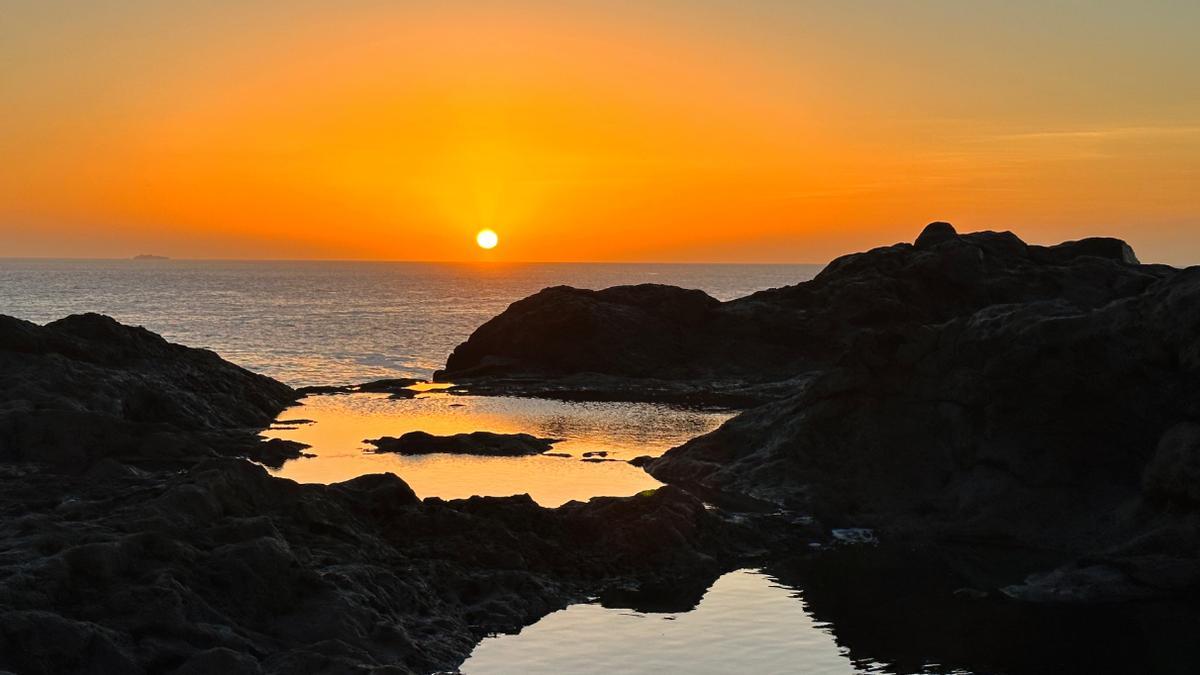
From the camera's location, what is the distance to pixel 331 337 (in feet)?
522

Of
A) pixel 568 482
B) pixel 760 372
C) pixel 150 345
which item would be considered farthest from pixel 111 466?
pixel 760 372

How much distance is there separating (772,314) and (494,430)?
4051cm

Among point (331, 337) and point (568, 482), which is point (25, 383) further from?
point (331, 337)

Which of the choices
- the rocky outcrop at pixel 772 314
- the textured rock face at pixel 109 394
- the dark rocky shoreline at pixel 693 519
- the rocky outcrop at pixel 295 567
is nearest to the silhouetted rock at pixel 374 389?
the rocky outcrop at pixel 772 314

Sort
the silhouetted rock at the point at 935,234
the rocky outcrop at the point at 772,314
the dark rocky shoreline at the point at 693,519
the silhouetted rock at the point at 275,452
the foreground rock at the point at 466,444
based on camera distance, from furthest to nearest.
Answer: the silhouetted rock at the point at 935,234 < the rocky outcrop at the point at 772,314 < the foreground rock at the point at 466,444 < the silhouetted rock at the point at 275,452 < the dark rocky shoreline at the point at 693,519

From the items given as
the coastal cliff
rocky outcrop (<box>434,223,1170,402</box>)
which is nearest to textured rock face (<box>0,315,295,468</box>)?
the coastal cliff

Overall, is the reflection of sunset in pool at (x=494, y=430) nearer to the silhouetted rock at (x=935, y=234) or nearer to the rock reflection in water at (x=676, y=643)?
the rock reflection in water at (x=676, y=643)

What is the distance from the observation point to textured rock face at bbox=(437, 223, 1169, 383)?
96875mm

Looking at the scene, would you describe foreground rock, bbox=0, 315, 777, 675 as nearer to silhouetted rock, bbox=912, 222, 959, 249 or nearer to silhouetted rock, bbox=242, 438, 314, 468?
silhouetted rock, bbox=242, 438, 314, 468

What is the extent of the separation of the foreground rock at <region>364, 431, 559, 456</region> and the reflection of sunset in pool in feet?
3.54

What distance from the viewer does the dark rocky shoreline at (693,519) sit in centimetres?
2645

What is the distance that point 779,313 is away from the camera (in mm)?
105812

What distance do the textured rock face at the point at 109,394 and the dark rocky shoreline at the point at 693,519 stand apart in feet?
0.65

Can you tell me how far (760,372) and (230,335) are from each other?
87.9m
